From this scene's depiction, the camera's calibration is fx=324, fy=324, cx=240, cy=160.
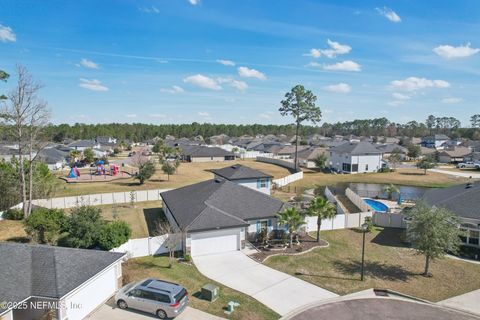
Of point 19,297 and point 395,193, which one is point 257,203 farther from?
point 395,193

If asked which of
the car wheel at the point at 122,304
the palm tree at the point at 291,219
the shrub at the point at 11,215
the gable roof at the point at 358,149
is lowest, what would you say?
the car wheel at the point at 122,304

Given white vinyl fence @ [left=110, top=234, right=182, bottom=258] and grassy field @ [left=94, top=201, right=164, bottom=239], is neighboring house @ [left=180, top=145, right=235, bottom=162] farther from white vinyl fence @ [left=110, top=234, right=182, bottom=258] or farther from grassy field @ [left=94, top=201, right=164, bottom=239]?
white vinyl fence @ [left=110, top=234, right=182, bottom=258]

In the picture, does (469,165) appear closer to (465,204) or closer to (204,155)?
(465,204)

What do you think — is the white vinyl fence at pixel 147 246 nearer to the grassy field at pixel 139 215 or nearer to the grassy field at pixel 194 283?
the grassy field at pixel 194 283

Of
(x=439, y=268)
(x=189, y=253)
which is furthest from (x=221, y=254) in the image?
(x=439, y=268)

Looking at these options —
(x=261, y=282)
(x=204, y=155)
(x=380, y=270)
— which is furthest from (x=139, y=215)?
(x=204, y=155)

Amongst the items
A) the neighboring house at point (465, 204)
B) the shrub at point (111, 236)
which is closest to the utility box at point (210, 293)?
the shrub at point (111, 236)

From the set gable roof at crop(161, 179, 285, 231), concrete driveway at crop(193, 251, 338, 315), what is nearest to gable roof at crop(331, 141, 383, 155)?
gable roof at crop(161, 179, 285, 231)
